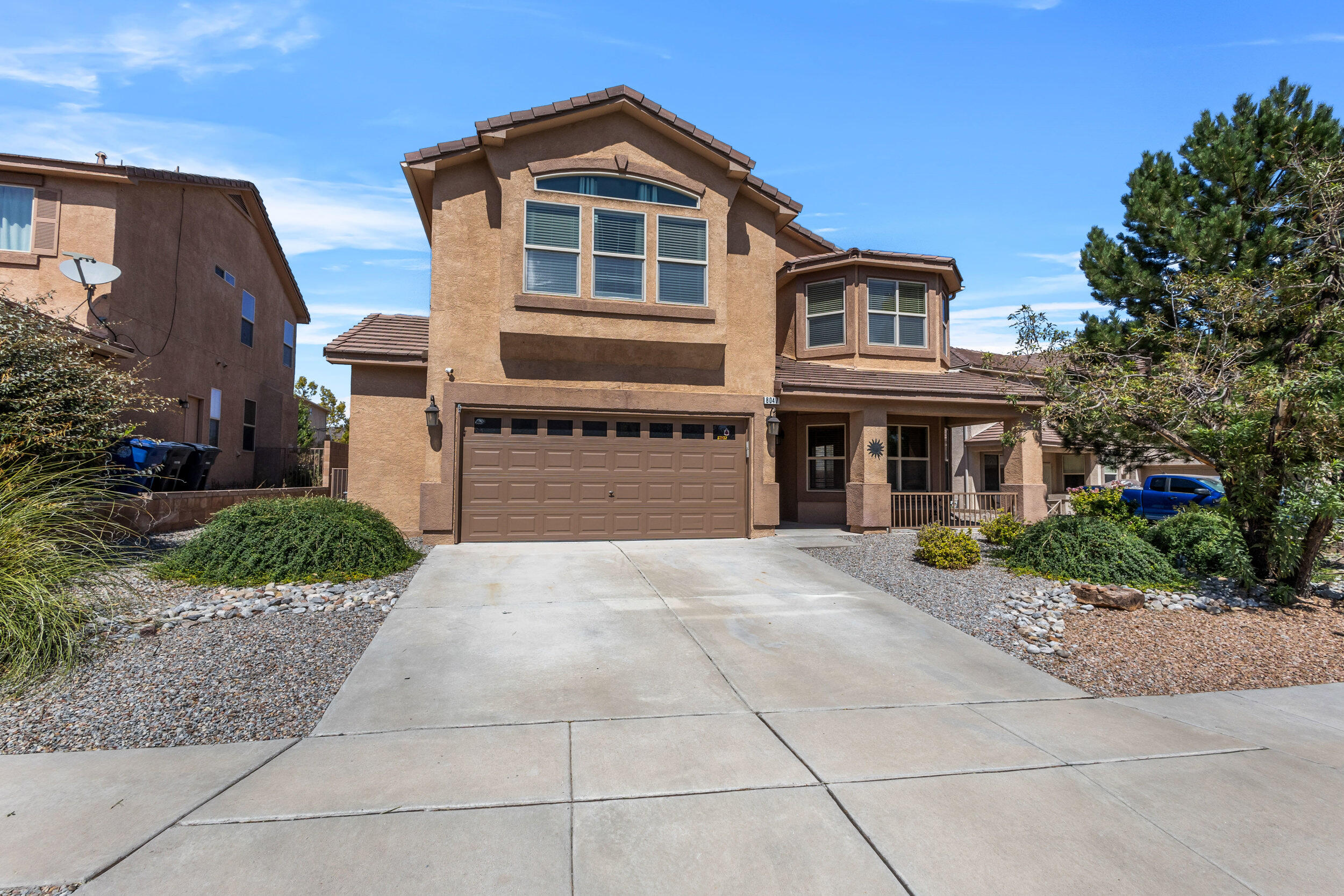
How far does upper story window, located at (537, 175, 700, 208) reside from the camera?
12828 mm

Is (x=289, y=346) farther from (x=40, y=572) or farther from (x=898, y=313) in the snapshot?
(x=40, y=572)

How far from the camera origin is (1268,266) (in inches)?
488

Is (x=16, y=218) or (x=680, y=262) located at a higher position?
(x=16, y=218)

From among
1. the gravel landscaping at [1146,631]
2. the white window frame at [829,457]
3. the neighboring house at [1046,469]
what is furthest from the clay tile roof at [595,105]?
the neighboring house at [1046,469]

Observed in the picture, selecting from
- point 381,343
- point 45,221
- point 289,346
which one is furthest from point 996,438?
point 45,221

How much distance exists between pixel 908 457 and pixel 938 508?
1.88 metres

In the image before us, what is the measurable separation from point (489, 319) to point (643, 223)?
11.3 ft

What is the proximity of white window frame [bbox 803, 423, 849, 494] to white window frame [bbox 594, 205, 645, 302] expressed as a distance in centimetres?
630

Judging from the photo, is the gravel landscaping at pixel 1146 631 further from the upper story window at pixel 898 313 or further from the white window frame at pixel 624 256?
the upper story window at pixel 898 313

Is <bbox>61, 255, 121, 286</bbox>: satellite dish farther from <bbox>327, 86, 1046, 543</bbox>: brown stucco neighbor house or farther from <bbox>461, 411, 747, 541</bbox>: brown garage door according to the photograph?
<bbox>461, 411, 747, 541</bbox>: brown garage door

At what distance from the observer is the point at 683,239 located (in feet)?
43.7

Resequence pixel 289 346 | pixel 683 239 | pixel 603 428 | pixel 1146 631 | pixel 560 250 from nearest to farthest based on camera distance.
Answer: pixel 1146 631 → pixel 560 250 → pixel 603 428 → pixel 683 239 → pixel 289 346

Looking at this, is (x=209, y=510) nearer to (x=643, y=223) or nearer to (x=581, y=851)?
(x=643, y=223)

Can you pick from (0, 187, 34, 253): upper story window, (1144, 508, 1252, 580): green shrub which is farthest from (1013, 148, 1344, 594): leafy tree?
(0, 187, 34, 253): upper story window
